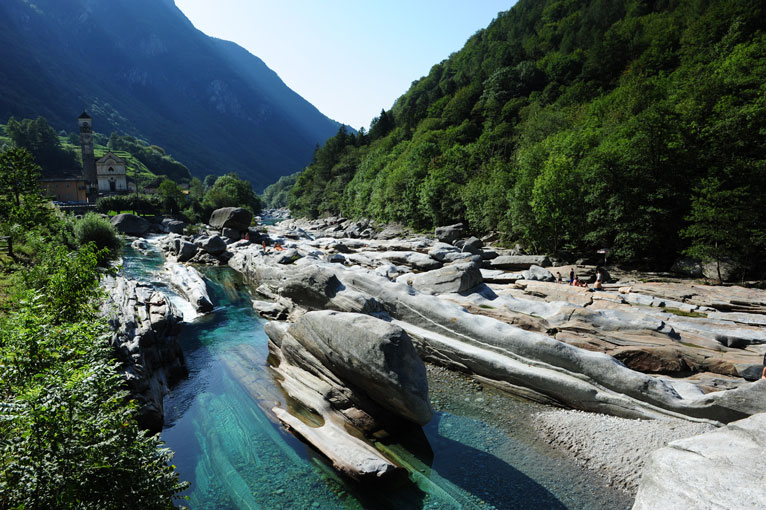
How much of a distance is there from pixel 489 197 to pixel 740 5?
4126 centimetres

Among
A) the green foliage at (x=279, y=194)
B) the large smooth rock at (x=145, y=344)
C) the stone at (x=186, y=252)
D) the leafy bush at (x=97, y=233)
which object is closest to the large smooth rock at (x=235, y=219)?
the stone at (x=186, y=252)

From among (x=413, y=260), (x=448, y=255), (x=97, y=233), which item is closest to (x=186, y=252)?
(x=97, y=233)

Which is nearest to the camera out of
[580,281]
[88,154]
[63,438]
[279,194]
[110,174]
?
[63,438]

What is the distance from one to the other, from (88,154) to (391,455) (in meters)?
119

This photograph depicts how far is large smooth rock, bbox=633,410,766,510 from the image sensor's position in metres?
5.78

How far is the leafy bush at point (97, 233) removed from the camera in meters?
26.4

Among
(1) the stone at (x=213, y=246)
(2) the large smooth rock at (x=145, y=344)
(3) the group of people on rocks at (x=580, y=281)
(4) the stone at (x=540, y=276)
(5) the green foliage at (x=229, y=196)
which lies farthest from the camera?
(5) the green foliage at (x=229, y=196)

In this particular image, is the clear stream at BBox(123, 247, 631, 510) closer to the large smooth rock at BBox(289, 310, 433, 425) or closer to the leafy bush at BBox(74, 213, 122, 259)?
the large smooth rock at BBox(289, 310, 433, 425)

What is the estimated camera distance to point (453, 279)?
2011 centimetres

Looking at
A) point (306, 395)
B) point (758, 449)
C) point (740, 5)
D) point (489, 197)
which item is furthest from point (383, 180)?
point (758, 449)

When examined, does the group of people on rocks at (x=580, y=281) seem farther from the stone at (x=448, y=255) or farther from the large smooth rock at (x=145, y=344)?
the large smooth rock at (x=145, y=344)

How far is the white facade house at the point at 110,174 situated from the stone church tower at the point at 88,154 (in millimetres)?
1289

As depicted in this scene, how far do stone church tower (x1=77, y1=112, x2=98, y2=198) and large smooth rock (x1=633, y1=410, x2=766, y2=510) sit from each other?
113514 mm

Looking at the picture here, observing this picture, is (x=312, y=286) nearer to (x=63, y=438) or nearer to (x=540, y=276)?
(x=63, y=438)
